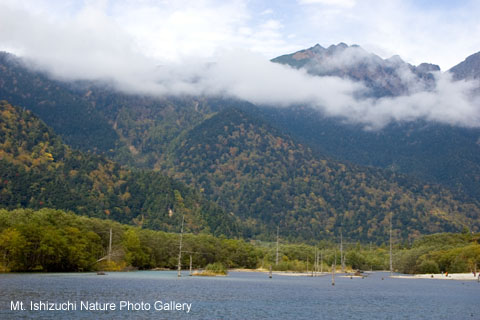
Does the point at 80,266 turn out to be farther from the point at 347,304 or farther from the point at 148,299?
the point at 347,304

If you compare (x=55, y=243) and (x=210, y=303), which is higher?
(x=55, y=243)

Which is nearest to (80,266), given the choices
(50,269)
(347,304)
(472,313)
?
(50,269)

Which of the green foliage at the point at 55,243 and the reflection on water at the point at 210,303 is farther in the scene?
the green foliage at the point at 55,243

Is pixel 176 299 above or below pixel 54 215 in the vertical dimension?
below

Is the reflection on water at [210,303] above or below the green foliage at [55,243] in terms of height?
below

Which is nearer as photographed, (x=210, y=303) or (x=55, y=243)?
(x=210, y=303)

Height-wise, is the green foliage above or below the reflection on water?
above

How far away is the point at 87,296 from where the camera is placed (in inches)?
3875

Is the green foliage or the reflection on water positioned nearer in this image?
the reflection on water

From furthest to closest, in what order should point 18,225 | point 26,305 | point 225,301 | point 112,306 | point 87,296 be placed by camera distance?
point 18,225, point 225,301, point 87,296, point 112,306, point 26,305

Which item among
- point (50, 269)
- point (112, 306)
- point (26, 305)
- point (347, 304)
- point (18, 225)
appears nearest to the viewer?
point (26, 305)

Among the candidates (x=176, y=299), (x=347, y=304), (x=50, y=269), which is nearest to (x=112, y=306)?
(x=176, y=299)

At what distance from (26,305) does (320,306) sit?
162 ft

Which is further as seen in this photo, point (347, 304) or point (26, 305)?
point (347, 304)
